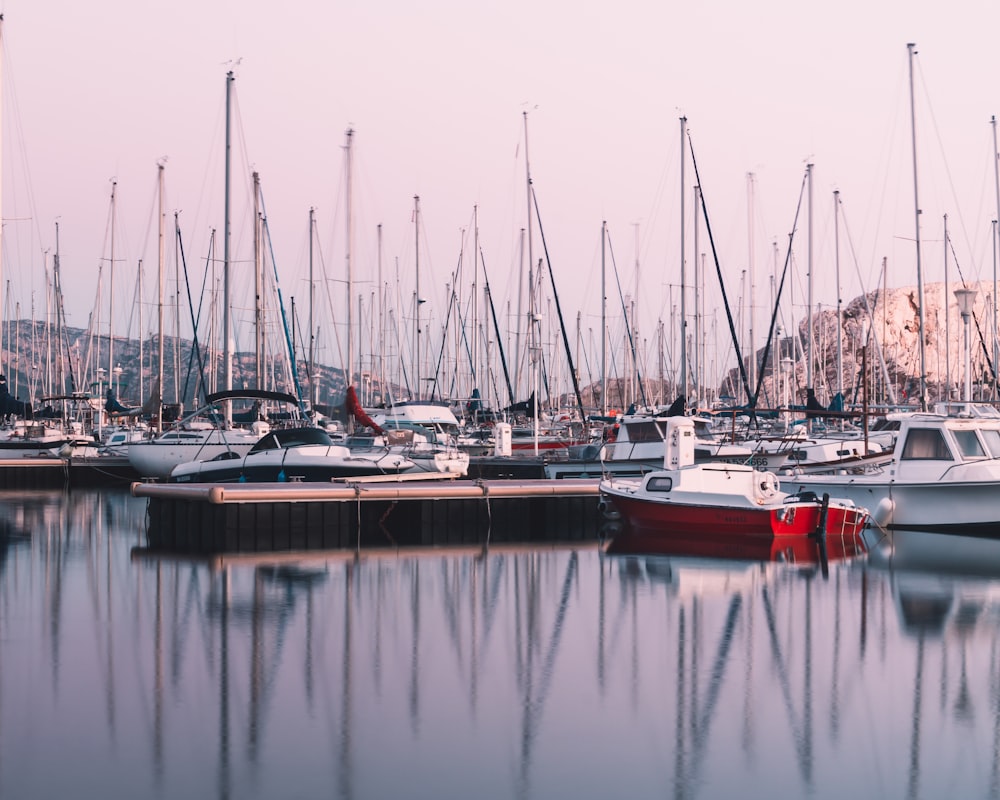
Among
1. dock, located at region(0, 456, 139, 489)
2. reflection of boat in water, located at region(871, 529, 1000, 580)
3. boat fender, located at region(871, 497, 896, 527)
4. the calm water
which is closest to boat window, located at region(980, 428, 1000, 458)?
reflection of boat in water, located at region(871, 529, 1000, 580)

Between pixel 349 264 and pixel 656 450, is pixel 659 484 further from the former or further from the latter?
pixel 349 264

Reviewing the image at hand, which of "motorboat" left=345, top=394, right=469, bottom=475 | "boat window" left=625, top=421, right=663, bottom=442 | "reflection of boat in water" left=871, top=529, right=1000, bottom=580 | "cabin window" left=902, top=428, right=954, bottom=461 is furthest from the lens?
"boat window" left=625, top=421, right=663, bottom=442

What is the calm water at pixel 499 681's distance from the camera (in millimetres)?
11273

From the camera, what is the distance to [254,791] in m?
10.6

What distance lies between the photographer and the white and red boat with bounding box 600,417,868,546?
91.6ft

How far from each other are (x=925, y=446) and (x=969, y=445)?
92 centimetres

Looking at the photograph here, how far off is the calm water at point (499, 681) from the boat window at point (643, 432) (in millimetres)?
13323

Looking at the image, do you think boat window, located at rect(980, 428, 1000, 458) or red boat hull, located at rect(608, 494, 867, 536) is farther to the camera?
boat window, located at rect(980, 428, 1000, 458)

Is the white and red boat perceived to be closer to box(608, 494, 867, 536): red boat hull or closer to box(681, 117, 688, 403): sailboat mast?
box(608, 494, 867, 536): red boat hull

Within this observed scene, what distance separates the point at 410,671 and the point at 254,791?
491cm

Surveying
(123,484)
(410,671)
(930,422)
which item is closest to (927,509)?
(930,422)

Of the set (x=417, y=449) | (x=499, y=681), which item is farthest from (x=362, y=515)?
(x=499, y=681)

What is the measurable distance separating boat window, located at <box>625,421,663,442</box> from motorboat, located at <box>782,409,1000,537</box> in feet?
31.5

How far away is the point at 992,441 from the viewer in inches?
1107
